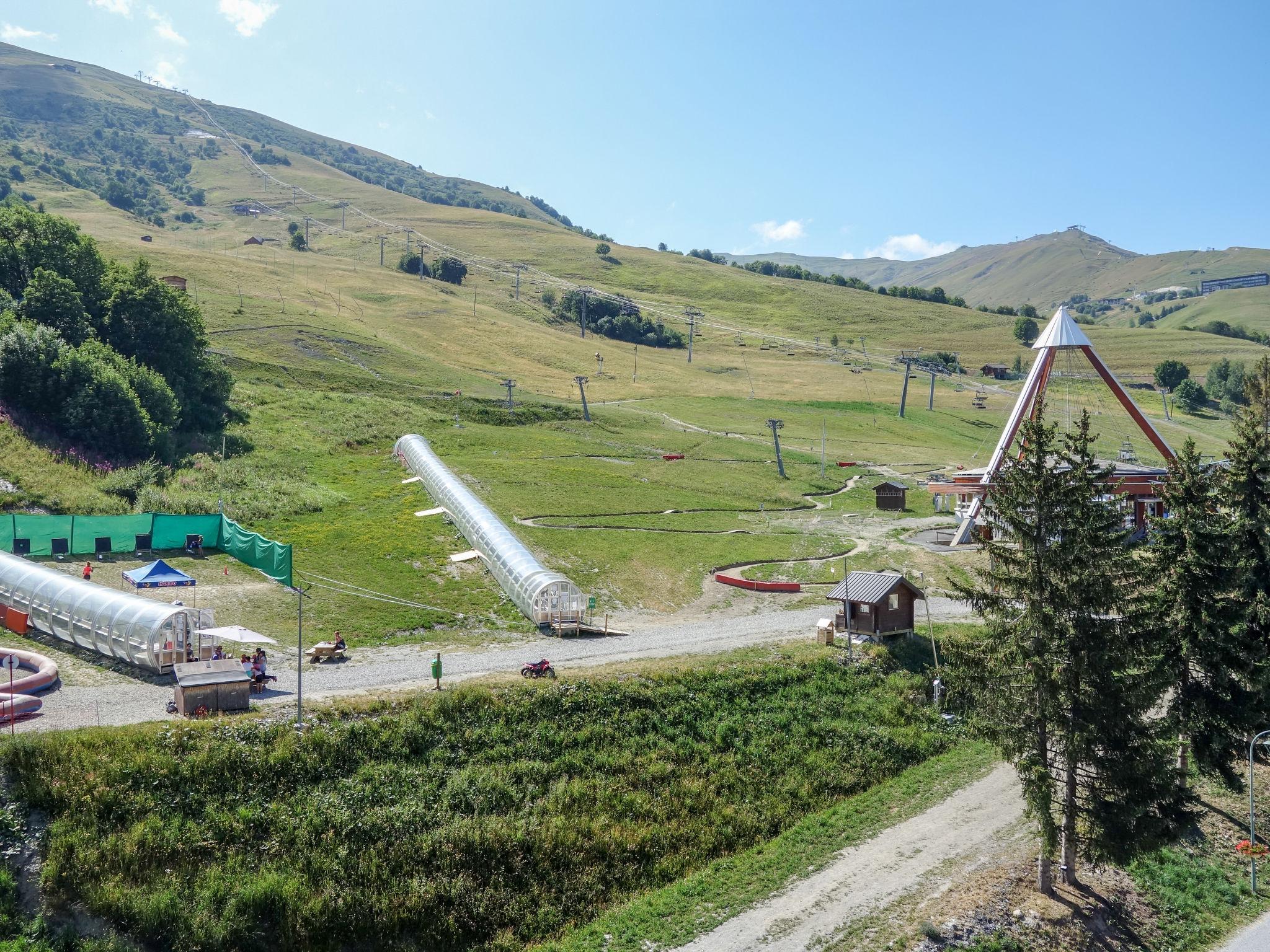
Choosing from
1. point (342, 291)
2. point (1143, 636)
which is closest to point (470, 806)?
point (1143, 636)

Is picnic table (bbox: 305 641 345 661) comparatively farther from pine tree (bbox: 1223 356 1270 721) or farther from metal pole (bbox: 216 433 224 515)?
pine tree (bbox: 1223 356 1270 721)

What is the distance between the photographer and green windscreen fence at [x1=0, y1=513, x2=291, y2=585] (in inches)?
1994

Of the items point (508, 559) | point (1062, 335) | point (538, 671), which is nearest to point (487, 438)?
point (508, 559)

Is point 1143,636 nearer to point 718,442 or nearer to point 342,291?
point 718,442

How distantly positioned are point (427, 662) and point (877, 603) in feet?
74.0

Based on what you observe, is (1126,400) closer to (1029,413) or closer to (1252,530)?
(1029,413)

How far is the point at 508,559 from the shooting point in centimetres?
5394

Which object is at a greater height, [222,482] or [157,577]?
[157,577]

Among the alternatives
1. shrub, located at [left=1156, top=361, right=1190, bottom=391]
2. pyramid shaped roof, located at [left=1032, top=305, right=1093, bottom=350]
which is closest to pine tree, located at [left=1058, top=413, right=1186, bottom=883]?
pyramid shaped roof, located at [left=1032, top=305, right=1093, bottom=350]

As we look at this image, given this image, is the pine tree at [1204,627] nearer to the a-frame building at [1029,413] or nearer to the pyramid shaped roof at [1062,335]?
the a-frame building at [1029,413]

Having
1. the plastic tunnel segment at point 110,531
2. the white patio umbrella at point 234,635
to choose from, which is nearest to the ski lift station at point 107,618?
the white patio umbrella at point 234,635

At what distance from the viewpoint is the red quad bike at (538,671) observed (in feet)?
129

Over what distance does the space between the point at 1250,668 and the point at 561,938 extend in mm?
27188

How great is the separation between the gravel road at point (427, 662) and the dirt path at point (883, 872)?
552 inches
